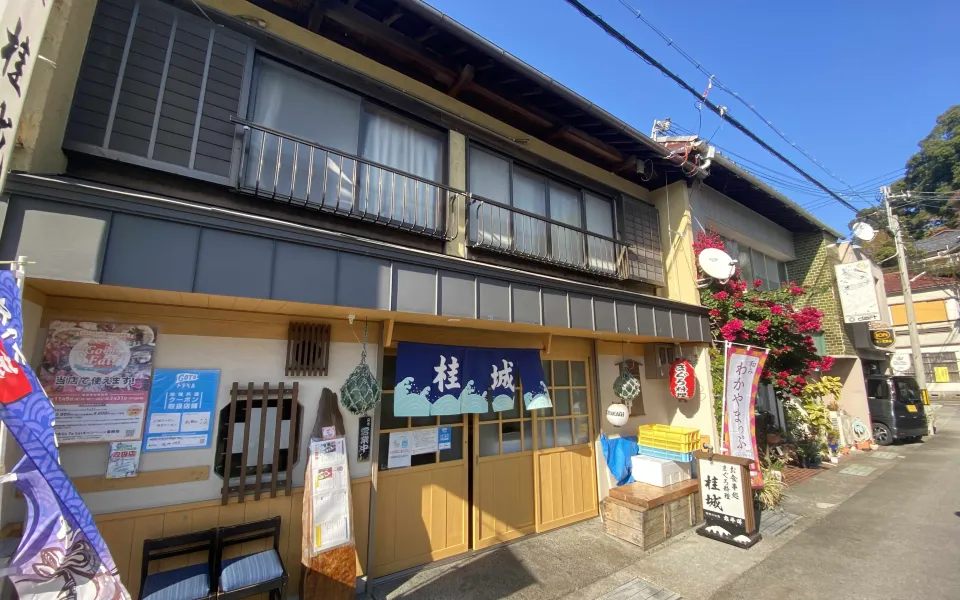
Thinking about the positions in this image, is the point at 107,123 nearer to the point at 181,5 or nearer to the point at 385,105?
the point at 181,5

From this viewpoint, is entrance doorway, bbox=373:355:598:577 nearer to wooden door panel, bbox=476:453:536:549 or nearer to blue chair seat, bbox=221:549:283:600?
wooden door panel, bbox=476:453:536:549

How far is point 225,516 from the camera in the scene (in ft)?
12.9

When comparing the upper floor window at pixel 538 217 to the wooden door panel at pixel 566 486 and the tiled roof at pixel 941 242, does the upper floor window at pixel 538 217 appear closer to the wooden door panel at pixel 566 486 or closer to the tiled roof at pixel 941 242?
the wooden door panel at pixel 566 486

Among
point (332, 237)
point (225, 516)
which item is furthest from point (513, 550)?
point (332, 237)

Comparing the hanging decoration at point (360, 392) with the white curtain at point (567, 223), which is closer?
the hanging decoration at point (360, 392)

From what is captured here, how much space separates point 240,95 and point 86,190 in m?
1.98

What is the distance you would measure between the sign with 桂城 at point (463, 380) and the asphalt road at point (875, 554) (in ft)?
11.2

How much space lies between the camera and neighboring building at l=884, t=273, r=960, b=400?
26844 millimetres

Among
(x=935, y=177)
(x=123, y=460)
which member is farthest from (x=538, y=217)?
(x=935, y=177)

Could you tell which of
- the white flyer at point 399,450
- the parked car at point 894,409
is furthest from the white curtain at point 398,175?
the parked car at point 894,409

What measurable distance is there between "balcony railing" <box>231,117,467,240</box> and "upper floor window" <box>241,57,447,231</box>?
0.04 feet

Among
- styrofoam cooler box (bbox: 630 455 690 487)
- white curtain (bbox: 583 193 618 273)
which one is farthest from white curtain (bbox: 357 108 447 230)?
styrofoam cooler box (bbox: 630 455 690 487)

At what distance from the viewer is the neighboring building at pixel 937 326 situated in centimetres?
2684

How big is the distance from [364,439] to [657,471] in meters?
5.08
